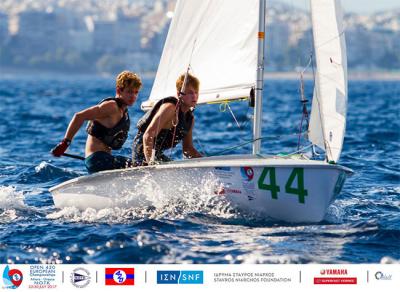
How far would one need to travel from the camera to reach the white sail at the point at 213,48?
7859 mm

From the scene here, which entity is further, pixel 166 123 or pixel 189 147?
pixel 189 147

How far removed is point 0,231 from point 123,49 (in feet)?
481

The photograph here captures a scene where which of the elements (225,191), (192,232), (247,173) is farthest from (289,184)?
(192,232)

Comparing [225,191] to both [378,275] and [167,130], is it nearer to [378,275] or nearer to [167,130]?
[167,130]

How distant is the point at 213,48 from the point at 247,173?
1.67m

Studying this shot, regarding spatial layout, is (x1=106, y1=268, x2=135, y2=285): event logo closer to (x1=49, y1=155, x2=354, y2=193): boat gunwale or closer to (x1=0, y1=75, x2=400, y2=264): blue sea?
(x1=0, y1=75, x2=400, y2=264): blue sea

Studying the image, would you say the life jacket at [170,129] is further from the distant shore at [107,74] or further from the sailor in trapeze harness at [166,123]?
the distant shore at [107,74]

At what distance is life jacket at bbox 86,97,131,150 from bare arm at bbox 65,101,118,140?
0.11 meters

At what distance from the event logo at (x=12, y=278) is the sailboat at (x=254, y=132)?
199cm

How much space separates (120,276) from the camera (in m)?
5.62

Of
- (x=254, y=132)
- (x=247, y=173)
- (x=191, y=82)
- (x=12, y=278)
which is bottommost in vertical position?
(x=12, y=278)

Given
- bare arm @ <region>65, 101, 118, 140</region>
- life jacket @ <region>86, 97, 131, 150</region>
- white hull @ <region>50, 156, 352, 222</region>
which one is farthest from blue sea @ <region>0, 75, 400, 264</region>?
bare arm @ <region>65, 101, 118, 140</region>

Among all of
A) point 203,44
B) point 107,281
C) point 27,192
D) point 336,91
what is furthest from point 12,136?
point 107,281

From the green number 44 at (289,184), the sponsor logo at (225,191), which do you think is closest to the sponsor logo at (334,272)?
the green number 44 at (289,184)
